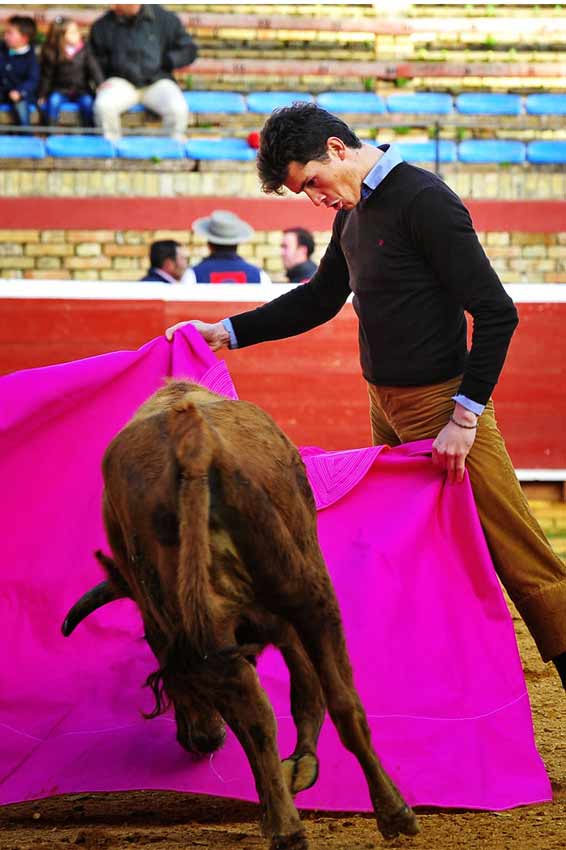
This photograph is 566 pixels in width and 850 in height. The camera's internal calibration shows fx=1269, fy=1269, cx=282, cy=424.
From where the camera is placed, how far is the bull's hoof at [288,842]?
71.5 inches

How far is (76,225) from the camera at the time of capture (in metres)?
9.18

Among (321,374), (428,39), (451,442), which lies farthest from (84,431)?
(428,39)

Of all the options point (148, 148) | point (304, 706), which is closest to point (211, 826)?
point (304, 706)

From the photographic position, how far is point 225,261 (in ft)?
22.2

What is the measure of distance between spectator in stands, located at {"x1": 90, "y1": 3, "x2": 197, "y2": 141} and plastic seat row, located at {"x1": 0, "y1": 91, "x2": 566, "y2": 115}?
69 centimetres

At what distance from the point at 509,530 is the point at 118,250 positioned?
7131mm

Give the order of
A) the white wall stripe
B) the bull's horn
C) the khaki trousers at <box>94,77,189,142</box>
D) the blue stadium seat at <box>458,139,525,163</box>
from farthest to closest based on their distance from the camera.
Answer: the blue stadium seat at <box>458,139,525,163</box>
the khaki trousers at <box>94,77,189,142</box>
the white wall stripe
the bull's horn

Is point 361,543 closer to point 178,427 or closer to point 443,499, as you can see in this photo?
point 443,499

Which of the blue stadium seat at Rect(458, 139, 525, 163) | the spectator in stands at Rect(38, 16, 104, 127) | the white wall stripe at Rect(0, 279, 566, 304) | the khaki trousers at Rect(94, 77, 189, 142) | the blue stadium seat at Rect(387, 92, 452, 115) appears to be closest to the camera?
the white wall stripe at Rect(0, 279, 566, 304)

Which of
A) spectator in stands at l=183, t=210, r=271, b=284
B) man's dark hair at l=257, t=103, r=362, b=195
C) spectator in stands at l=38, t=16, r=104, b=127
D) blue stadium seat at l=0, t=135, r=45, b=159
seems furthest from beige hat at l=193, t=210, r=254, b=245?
man's dark hair at l=257, t=103, r=362, b=195

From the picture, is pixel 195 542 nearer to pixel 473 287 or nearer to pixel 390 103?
pixel 473 287

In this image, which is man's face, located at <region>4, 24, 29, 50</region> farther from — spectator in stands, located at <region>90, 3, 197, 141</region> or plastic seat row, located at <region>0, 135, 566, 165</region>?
plastic seat row, located at <region>0, 135, 566, 165</region>

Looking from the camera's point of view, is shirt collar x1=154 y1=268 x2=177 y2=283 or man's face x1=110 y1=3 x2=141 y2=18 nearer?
shirt collar x1=154 y1=268 x2=177 y2=283

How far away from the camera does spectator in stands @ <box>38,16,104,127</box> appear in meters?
9.37
